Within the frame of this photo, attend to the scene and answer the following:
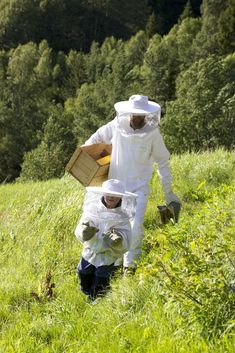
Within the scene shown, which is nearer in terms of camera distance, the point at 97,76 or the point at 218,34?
the point at 218,34

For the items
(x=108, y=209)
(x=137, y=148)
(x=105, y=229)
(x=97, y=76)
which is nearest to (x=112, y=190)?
(x=108, y=209)

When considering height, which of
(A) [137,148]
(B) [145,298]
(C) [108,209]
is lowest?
(B) [145,298]

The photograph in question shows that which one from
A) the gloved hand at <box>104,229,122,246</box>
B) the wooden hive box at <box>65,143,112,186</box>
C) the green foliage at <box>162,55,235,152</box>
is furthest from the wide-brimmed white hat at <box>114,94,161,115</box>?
the green foliage at <box>162,55,235,152</box>

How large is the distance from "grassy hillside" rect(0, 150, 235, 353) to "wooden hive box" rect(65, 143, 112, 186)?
0.91 m

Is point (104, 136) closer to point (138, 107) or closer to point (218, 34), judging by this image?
point (138, 107)

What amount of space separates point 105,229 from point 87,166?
893mm

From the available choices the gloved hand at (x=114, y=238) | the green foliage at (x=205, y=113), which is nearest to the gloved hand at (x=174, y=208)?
the gloved hand at (x=114, y=238)

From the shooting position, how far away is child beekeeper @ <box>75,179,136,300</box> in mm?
4699

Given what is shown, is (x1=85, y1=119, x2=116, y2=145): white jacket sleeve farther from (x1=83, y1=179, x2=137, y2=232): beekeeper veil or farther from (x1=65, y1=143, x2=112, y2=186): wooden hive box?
(x1=83, y1=179, x2=137, y2=232): beekeeper veil

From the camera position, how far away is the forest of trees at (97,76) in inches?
1518

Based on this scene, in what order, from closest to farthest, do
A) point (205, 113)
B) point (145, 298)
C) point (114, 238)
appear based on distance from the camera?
point (145, 298)
point (114, 238)
point (205, 113)

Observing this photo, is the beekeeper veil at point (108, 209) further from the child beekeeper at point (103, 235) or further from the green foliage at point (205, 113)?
the green foliage at point (205, 113)

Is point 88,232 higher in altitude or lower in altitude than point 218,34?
higher

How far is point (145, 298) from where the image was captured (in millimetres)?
4230
